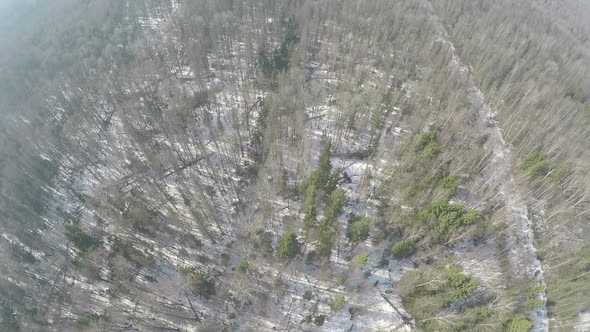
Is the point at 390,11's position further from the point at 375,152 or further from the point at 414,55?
the point at 375,152

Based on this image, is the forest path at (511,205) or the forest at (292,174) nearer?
the forest at (292,174)

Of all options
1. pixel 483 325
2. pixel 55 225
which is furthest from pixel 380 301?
pixel 55 225

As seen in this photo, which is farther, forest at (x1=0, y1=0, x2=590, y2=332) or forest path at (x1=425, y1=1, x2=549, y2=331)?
forest path at (x1=425, y1=1, x2=549, y2=331)

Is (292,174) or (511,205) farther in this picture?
(292,174)

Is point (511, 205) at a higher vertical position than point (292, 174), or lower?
higher
